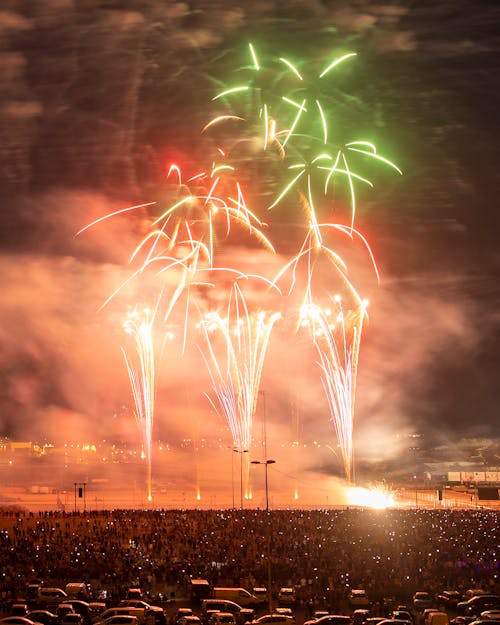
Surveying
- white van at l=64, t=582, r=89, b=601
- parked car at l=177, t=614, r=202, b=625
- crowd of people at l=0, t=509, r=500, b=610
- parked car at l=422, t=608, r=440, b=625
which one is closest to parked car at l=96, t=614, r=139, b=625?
parked car at l=177, t=614, r=202, b=625

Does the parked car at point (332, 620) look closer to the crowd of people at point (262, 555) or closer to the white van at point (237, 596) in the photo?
the crowd of people at point (262, 555)

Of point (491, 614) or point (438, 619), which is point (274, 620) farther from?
point (491, 614)

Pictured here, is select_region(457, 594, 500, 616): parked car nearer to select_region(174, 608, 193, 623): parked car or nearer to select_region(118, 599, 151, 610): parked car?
select_region(174, 608, 193, 623): parked car

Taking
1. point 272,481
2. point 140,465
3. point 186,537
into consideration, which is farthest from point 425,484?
point 186,537

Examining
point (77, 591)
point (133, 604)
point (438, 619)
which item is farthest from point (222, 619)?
point (77, 591)

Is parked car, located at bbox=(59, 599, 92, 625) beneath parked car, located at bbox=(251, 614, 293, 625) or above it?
above

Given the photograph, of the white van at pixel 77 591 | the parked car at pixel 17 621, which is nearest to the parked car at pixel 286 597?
the white van at pixel 77 591
